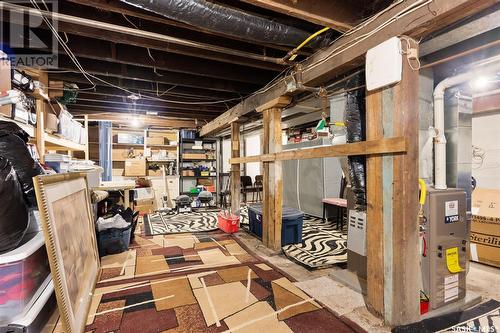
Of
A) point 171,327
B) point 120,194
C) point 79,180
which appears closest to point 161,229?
point 120,194

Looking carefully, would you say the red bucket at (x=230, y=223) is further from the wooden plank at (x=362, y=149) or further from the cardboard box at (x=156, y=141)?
the cardboard box at (x=156, y=141)

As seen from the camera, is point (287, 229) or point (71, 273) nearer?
point (71, 273)

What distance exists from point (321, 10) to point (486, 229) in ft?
9.78

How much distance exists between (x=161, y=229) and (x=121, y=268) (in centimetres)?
162

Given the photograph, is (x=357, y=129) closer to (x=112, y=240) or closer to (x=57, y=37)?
(x=57, y=37)

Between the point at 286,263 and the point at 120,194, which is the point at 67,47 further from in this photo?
the point at 286,263

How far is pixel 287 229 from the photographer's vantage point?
3365 millimetres

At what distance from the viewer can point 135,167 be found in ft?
20.5

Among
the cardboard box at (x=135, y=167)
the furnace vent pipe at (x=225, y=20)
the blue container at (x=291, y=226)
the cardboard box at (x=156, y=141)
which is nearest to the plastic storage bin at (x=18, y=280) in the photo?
the furnace vent pipe at (x=225, y=20)

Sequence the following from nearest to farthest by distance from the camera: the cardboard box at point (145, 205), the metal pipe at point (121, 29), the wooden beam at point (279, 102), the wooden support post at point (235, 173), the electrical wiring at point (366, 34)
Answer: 1. the electrical wiring at point (366, 34)
2. the metal pipe at point (121, 29)
3. the wooden beam at point (279, 102)
4. the wooden support post at point (235, 173)
5. the cardboard box at point (145, 205)

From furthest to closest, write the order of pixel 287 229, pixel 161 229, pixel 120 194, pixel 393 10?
pixel 120 194
pixel 161 229
pixel 287 229
pixel 393 10

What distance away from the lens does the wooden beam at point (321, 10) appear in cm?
168

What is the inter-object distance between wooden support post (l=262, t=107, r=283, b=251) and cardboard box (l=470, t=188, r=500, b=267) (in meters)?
2.24

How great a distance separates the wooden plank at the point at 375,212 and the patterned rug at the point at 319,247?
0.93m
